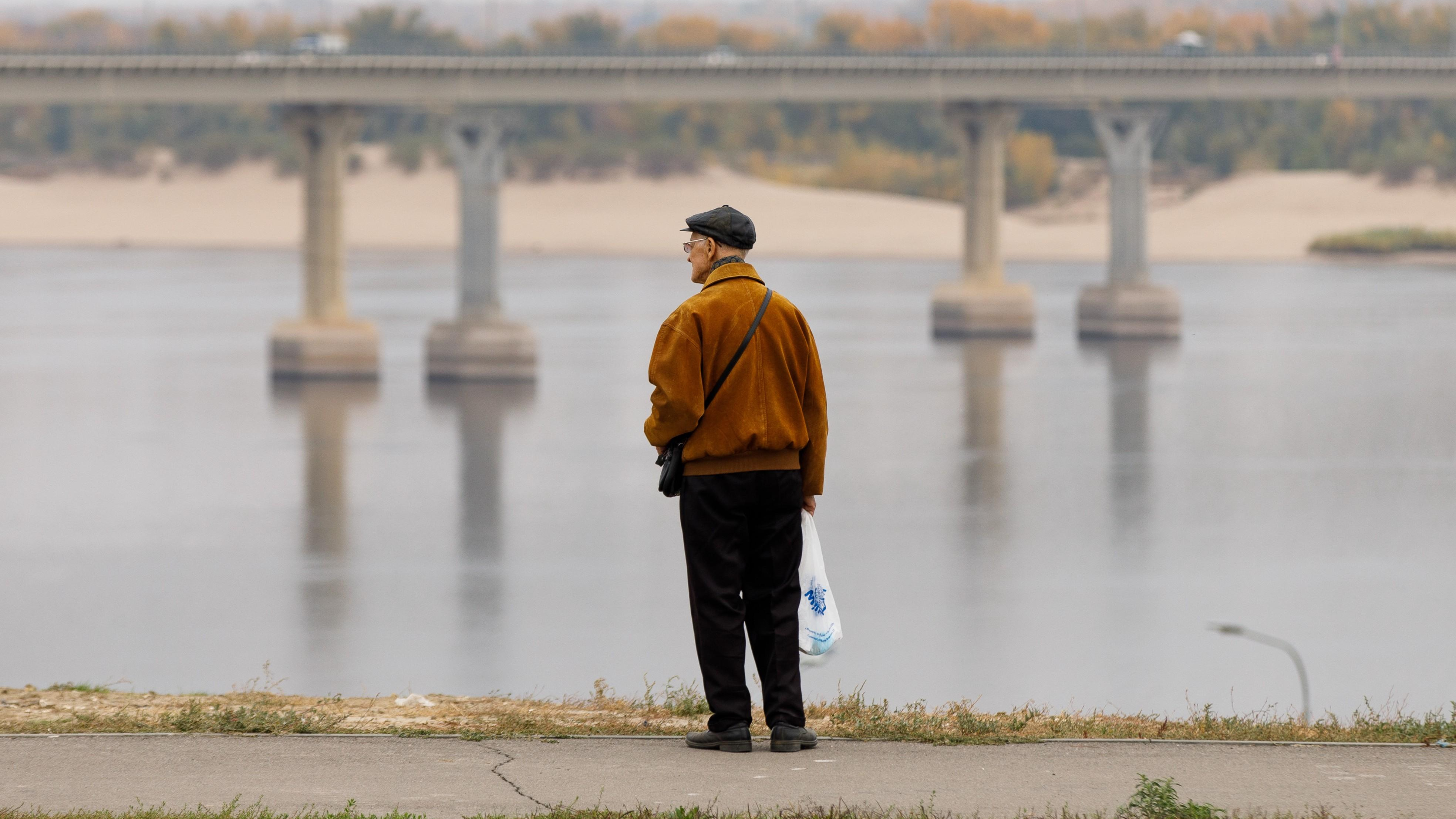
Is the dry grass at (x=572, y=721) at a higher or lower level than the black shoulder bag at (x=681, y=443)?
lower

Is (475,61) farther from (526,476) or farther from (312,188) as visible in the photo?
(526,476)

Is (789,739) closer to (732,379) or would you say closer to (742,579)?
(742,579)

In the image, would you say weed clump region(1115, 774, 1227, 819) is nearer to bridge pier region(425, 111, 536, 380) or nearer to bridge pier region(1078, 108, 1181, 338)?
bridge pier region(425, 111, 536, 380)

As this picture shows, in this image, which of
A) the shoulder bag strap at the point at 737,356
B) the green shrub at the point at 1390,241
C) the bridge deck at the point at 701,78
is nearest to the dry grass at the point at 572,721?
the shoulder bag strap at the point at 737,356

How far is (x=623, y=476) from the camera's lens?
37438 millimetres

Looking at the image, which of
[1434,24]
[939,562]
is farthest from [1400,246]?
[939,562]

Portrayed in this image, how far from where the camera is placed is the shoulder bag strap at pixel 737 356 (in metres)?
7.97

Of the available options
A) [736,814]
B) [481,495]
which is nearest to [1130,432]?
[481,495]

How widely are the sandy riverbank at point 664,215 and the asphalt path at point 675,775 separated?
12281 centimetres

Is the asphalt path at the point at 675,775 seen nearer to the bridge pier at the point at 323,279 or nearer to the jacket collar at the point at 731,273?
the jacket collar at the point at 731,273

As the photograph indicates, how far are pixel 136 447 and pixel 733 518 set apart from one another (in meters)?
36.2

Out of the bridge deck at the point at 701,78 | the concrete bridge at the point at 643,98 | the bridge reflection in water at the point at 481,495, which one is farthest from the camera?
the bridge deck at the point at 701,78

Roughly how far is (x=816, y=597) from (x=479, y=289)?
4662 centimetres

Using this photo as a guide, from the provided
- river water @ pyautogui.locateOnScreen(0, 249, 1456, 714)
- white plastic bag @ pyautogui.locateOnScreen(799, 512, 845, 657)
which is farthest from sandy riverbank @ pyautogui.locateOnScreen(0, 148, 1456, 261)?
white plastic bag @ pyautogui.locateOnScreen(799, 512, 845, 657)
